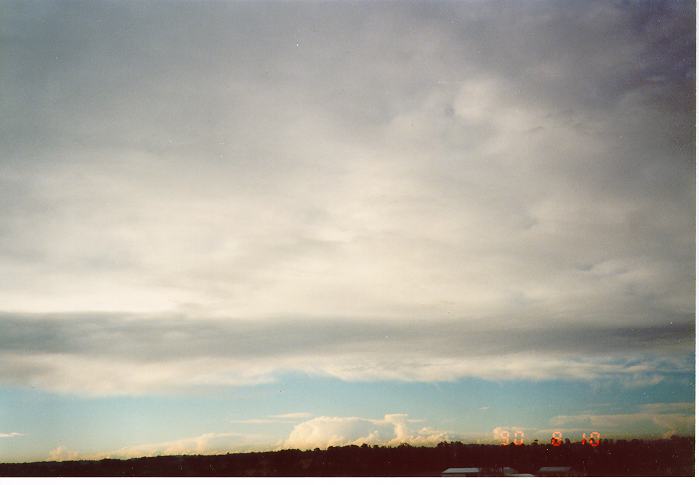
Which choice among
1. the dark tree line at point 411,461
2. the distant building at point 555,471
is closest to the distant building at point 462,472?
the dark tree line at point 411,461

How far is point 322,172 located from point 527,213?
3.94ft

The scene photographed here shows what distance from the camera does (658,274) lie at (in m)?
4.28

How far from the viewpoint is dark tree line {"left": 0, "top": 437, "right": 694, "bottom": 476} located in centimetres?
421

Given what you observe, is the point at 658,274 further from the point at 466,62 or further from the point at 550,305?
the point at 466,62

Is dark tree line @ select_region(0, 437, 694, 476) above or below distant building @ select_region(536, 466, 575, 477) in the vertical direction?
above

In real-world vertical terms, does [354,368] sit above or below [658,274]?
below

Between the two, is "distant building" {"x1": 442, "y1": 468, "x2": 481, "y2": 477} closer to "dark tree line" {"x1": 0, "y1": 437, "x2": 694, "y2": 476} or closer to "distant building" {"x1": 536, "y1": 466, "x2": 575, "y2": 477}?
"dark tree line" {"x1": 0, "y1": 437, "x2": 694, "y2": 476}

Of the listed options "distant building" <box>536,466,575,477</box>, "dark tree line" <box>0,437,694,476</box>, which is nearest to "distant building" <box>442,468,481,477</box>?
"dark tree line" <box>0,437,694,476</box>

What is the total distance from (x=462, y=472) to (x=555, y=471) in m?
0.51

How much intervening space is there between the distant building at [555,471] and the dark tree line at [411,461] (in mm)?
24

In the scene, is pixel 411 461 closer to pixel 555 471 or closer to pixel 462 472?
pixel 462 472

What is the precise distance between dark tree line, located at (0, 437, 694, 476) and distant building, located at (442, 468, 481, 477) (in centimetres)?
2

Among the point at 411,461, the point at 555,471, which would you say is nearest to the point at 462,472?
the point at 411,461

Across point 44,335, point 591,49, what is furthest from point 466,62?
point 44,335
